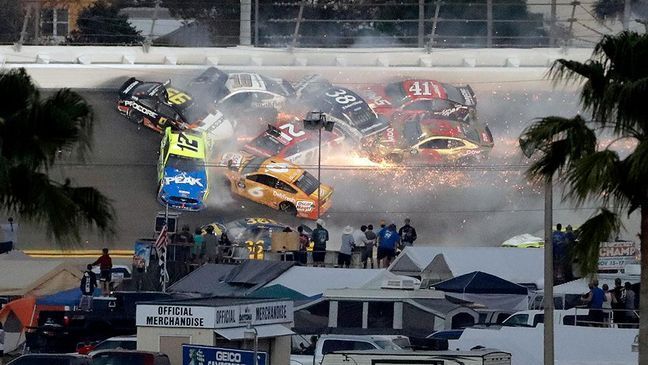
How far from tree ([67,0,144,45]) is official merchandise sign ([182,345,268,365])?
3733 centimetres

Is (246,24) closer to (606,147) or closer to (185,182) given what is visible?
(185,182)

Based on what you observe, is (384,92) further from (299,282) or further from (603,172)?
(603,172)

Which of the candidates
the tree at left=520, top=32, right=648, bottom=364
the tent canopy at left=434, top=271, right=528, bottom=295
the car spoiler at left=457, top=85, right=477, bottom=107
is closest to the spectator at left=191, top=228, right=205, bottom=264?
the tent canopy at left=434, top=271, right=528, bottom=295

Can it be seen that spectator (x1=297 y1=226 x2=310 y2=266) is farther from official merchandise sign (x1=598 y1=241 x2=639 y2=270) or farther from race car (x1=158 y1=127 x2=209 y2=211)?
race car (x1=158 y1=127 x2=209 y2=211)

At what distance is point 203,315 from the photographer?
853 inches

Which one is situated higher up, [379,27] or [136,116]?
[379,27]

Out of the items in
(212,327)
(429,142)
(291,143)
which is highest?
(429,142)

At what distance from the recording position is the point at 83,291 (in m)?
31.7

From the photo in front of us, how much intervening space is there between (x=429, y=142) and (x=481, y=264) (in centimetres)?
1864

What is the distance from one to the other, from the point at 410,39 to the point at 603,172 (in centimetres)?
4202

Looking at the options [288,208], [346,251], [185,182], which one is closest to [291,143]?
[288,208]

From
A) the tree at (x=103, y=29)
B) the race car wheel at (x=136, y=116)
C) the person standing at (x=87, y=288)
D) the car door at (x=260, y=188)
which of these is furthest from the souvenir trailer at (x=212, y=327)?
the tree at (x=103, y=29)

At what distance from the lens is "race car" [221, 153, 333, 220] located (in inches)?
1901

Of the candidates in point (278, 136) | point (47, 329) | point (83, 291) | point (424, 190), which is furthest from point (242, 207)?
point (47, 329)
